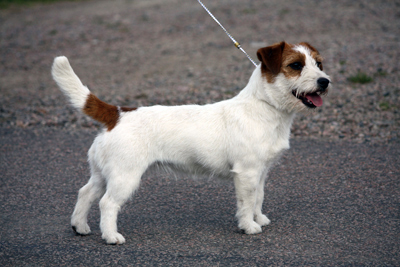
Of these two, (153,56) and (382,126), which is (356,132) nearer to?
(382,126)

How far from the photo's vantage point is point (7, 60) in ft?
42.1

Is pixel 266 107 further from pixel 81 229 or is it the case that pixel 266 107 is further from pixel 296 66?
pixel 81 229

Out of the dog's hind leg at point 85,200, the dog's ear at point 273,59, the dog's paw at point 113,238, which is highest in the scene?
the dog's ear at point 273,59

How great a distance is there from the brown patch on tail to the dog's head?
1.47 metres

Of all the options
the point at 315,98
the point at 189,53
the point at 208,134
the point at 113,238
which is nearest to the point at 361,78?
the point at 189,53

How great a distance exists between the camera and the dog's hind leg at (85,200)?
4.07 metres

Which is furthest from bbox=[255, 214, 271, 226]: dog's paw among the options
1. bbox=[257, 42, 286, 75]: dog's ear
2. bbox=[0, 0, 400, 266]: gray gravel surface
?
bbox=[257, 42, 286, 75]: dog's ear

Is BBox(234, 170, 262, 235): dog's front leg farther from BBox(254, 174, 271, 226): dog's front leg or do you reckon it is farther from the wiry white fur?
the wiry white fur

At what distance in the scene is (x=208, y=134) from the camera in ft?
13.5

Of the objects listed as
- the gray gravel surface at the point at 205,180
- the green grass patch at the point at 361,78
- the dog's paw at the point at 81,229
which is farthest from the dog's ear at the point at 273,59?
the green grass patch at the point at 361,78

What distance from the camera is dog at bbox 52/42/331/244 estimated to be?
3930 mm

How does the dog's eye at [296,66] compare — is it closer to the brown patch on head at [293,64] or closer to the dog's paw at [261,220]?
the brown patch on head at [293,64]

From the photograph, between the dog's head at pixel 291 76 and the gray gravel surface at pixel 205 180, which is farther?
the dog's head at pixel 291 76

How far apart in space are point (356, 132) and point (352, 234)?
3330 mm
